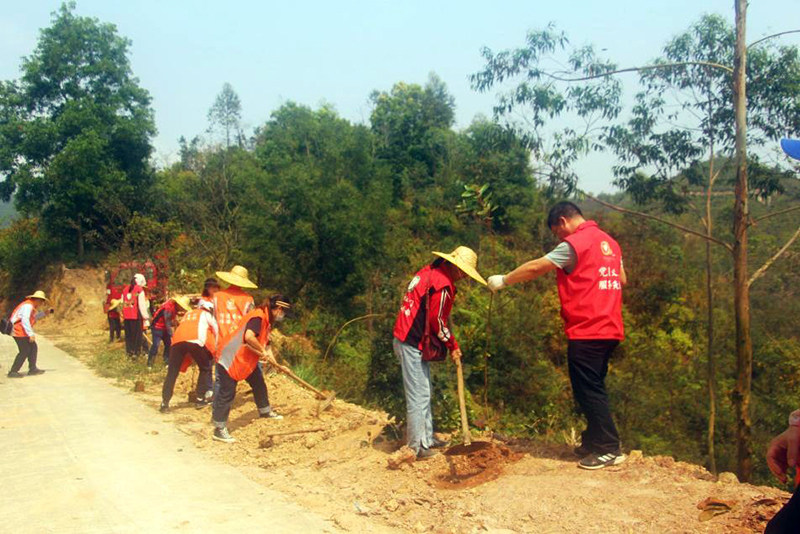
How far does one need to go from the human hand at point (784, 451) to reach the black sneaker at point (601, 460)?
8.27 feet

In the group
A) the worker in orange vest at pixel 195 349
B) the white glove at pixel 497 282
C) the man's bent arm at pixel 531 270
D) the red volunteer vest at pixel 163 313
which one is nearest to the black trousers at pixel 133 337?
the red volunteer vest at pixel 163 313

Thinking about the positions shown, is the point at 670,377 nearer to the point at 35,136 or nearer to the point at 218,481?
the point at 218,481

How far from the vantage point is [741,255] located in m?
8.98

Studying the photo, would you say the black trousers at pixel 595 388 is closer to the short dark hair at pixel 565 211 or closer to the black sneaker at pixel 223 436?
the short dark hair at pixel 565 211

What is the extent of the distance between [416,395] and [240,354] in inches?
98.7

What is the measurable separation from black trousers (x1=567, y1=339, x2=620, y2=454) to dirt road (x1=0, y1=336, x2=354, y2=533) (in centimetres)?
214

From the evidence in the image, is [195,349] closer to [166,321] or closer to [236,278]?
[236,278]

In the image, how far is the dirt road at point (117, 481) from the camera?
5082 millimetres

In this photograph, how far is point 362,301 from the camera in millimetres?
25297

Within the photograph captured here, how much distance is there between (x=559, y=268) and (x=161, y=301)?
12.9 meters

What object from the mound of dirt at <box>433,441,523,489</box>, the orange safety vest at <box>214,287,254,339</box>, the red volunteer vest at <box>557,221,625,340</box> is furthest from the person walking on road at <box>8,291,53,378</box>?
the red volunteer vest at <box>557,221,625,340</box>

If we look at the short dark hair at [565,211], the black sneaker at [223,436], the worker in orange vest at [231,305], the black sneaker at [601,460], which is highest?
the short dark hair at [565,211]

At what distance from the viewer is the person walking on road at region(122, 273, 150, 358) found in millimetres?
13711

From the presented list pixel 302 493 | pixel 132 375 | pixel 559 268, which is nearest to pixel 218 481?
pixel 302 493
